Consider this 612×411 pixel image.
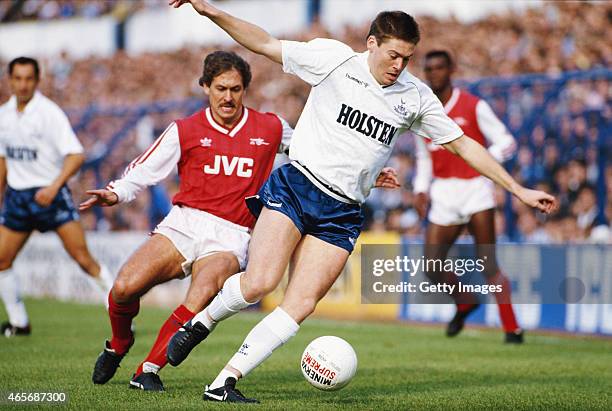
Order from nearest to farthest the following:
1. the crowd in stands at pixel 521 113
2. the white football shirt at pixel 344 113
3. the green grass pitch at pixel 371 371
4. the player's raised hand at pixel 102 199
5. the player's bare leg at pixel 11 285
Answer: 1. the white football shirt at pixel 344 113
2. the green grass pitch at pixel 371 371
3. the player's raised hand at pixel 102 199
4. the player's bare leg at pixel 11 285
5. the crowd in stands at pixel 521 113

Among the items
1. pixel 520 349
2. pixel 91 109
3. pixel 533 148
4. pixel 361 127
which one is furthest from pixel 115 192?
pixel 91 109

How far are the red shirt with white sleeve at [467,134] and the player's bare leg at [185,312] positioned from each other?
4.37 metres

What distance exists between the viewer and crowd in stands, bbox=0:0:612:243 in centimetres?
1417

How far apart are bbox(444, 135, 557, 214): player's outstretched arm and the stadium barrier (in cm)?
636

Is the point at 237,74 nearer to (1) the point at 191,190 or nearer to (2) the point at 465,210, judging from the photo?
(1) the point at 191,190

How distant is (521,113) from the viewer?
580 inches

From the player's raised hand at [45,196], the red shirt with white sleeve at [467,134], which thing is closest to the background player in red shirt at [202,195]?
the player's raised hand at [45,196]

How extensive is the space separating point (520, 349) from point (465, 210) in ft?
5.56

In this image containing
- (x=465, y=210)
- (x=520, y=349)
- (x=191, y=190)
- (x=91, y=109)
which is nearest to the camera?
(x=191, y=190)

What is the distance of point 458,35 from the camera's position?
18.5 metres

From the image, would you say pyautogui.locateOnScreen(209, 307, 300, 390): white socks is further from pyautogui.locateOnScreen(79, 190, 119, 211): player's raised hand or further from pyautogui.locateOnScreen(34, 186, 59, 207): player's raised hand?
pyautogui.locateOnScreen(34, 186, 59, 207): player's raised hand

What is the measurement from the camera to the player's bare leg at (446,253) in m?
12.5

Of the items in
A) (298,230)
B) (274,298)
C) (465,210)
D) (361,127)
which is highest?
(361,127)

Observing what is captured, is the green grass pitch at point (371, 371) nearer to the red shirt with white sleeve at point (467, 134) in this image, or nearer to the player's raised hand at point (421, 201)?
the player's raised hand at point (421, 201)
